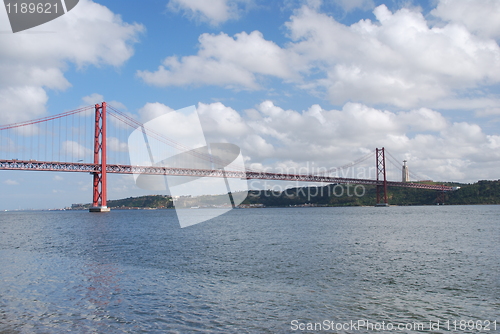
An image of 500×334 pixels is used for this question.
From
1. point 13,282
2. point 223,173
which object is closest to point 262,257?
point 13,282

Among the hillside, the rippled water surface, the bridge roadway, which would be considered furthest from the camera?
the hillside

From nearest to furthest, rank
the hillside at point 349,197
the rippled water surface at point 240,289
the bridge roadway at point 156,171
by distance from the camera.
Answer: the rippled water surface at point 240,289 < the bridge roadway at point 156,171 < the hillside at point 349,197

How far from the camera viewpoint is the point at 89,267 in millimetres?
16516

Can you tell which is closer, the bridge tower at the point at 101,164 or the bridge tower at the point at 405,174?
the bridge tower at the point at 101,164

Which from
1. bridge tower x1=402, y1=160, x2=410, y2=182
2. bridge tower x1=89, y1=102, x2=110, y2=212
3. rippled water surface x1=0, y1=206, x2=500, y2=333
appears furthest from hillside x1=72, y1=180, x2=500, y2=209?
rippled water surface x1=0, y1=206, x2=500, y2=333

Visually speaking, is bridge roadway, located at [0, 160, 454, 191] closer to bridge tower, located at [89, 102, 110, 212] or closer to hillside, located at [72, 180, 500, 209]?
bridge tower, located at [89, 102, 110, 212]

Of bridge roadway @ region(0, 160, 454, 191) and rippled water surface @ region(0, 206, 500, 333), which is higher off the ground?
bridge roadway @ region(0, 160, 454, 191)

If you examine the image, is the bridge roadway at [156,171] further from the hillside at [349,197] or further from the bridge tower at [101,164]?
the hillside at [349,197]

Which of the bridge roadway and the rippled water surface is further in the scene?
the bridge roadway

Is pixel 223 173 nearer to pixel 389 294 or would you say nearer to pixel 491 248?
pixel 491 248

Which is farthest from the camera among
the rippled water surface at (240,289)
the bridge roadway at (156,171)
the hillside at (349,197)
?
the hillside at (349,197)

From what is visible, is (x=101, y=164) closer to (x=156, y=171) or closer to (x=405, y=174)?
(x=156, y=171)

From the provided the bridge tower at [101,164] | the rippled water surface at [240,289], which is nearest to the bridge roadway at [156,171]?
the bridge tower at [101,164]

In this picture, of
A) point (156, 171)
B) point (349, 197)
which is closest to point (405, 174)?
point (349, 197)
